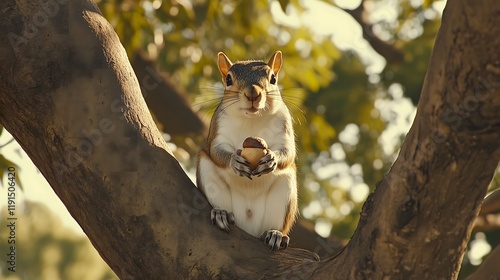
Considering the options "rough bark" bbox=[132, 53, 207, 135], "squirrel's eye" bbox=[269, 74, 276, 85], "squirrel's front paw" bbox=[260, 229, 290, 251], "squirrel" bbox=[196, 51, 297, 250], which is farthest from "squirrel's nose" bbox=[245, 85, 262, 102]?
"rough bark" bbox=[132, 53, 207, 135]

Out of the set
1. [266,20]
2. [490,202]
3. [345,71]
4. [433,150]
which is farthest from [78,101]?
[345,71]

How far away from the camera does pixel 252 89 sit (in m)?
4.26

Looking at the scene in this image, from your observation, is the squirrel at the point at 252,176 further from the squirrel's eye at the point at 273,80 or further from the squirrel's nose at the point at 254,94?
the squirrel's eye at the point at 273,80

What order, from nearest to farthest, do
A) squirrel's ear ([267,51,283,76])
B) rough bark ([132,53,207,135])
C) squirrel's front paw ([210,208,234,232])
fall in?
squirrel's front paw ([210,208,234,232])
squirrel's ear ([267,51,283,76])
rough bark ([132,53,207,135])

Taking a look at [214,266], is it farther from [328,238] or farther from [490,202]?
[328,238]

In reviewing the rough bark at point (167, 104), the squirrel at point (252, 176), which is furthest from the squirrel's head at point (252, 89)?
the rough bark at point (167, 104)

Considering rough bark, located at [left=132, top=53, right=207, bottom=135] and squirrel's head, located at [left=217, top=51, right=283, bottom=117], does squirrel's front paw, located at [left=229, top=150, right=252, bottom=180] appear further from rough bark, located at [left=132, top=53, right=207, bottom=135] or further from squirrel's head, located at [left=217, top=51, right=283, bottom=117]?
rough bark, located at [left=132, top=53, right=207, bottom=135]

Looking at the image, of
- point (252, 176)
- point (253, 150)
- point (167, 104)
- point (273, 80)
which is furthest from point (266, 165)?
point (167, 104)

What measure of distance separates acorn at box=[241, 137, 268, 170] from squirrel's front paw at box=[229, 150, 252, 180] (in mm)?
16

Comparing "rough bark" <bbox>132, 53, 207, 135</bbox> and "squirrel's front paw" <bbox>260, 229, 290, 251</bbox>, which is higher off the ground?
"squirrel's front paw" <bbox>260, 229, 290, 251</bbox>

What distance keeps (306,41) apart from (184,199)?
4939 millimetres

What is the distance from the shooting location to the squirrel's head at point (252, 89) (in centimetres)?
428

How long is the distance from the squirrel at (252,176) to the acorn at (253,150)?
189 mm

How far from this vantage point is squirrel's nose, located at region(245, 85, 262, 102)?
4258 mm
